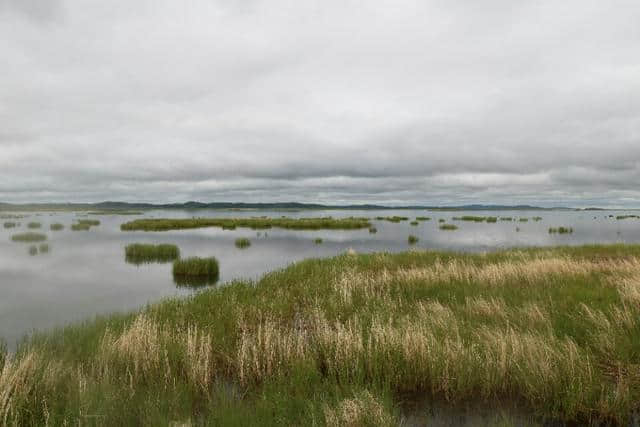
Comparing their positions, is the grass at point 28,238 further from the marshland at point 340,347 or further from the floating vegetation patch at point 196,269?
the marshland at point 340,347

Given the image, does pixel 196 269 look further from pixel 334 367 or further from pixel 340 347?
pixel 334 367

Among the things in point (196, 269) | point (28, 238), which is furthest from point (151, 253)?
point (28, 238)

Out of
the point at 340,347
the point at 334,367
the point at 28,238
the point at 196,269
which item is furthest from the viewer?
the point at 28,238

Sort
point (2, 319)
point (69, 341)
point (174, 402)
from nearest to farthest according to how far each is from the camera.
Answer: point (174, 402) < point (69, 341) < point (2, 319)

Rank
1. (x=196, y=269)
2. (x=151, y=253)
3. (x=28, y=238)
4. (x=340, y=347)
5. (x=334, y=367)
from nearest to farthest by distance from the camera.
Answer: (x=334, y=367), (x=340, y=347), (x=196, y=269), (x=151, y=253), (x=28, y=238)

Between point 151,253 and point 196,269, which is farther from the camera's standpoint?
point 151,253

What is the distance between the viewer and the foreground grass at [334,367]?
5.64 m

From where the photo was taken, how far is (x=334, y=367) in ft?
24.5

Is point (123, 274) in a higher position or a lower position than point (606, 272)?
lower

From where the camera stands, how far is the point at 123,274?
25188 millimetres

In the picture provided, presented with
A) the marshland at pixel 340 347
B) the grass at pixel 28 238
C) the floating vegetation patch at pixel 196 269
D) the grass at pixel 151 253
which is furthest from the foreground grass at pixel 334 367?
the grass at pixel 28 238

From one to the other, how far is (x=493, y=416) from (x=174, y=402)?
592 cm

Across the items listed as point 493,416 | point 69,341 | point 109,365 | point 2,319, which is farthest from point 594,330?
point 2,319

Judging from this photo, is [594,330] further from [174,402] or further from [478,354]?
[174,402]
